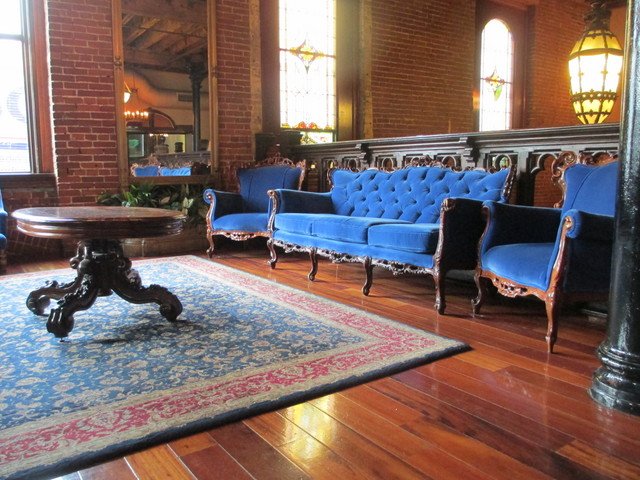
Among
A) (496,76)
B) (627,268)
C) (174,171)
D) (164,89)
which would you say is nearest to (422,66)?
(496,76)

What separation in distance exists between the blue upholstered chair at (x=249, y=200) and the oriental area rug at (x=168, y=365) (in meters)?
1.46

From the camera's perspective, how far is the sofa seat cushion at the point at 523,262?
2704 mm

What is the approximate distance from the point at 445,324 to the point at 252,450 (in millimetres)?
1709

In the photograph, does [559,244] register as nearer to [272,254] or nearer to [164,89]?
[272,254]

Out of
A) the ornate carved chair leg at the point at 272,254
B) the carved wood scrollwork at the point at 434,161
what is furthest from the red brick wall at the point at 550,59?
the ornate carved chair leg at the point at 272,254

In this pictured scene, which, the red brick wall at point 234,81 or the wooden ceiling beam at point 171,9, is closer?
the wooden ceiling beam at point 171,9

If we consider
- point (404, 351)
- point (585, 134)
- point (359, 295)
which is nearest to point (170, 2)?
point (359, 295)

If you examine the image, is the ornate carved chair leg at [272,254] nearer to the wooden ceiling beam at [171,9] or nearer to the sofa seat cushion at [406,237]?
the sofa seat cushion at [406,237]

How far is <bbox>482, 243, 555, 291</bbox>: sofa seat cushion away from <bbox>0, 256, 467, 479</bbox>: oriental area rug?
50 cm

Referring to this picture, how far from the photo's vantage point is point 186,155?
609 cm

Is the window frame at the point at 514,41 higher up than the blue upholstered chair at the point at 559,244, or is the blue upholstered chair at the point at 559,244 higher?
the window frame at the point at 514,41

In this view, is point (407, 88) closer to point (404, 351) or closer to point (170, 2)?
point (170, 2)

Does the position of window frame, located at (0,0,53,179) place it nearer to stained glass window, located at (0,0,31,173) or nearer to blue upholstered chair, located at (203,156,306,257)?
stained glass window, located at (0,0,31,173)

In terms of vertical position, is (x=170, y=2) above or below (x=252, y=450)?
above
